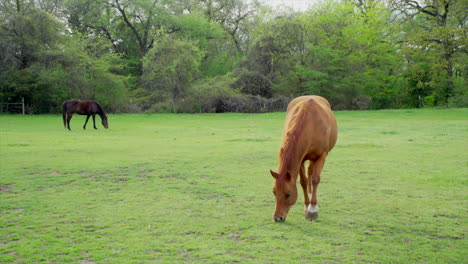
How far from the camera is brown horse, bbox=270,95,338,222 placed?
4.71m

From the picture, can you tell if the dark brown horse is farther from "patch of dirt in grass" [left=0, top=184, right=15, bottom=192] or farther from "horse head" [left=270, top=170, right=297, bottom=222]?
"horse head" [left=270, top=170, right=297, bottom=222]

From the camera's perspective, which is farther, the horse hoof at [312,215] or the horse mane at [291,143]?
the horse hoof at [312,215]

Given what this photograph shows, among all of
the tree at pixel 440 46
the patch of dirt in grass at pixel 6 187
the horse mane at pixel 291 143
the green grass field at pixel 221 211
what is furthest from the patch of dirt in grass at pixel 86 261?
the tree at pixel 440 46

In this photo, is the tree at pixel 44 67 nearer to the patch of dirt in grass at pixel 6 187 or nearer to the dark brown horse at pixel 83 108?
the dark brown horse at pixel 83 108

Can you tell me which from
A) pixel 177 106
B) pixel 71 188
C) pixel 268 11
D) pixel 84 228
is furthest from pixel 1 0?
pixel 84 228

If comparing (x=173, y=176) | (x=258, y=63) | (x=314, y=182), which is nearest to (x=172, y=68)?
(x=258, y=63)

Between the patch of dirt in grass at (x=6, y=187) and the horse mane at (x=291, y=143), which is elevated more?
the horse mane at (x=291, y=143)

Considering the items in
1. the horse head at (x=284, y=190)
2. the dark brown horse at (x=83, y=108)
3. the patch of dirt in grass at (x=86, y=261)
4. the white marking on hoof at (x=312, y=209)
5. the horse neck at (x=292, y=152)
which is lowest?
the patch of dirt in grass at (x=86, y=261)

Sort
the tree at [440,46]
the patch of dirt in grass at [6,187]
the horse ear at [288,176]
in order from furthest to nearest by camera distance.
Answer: the tree at [440,46]
the patch of dirt in grass at [6,187]
the horse ear at [288,176]

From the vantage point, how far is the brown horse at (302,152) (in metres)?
4.71

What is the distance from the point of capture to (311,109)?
5.48 metres

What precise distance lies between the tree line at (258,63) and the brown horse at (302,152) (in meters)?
28.3

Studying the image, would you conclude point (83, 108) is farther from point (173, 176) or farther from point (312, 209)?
point (312, 209)

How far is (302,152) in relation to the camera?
16.3 feet
